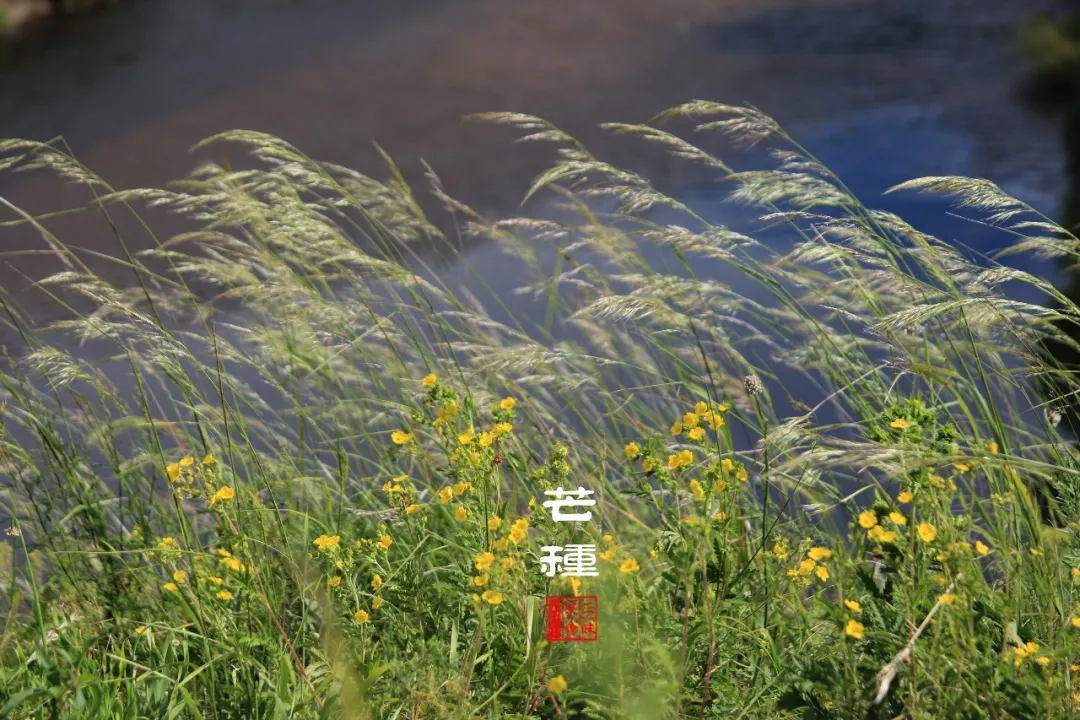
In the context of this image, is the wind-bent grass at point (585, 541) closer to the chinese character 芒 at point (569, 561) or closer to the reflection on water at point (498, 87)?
the chinese character 芒 at point (569, 561)

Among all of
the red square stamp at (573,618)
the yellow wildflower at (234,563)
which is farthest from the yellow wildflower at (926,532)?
the yellow wildflower at (234,563)

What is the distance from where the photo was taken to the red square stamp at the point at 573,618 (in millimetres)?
1503

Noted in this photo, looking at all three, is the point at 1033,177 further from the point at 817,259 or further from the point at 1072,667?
the point at 1072,667

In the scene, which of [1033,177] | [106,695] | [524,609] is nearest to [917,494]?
[524,609]

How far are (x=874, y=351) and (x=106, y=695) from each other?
6.85 feet

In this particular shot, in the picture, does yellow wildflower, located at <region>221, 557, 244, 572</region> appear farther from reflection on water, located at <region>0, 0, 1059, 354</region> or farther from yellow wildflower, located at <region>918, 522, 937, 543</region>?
reflection on water, located at <region>0, 0, 1059, 354</region>

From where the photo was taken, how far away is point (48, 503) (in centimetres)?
206

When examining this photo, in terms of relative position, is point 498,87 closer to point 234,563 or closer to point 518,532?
point 234,563

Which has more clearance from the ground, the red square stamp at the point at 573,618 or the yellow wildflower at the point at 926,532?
the yellow wildflower at the point at 926,532

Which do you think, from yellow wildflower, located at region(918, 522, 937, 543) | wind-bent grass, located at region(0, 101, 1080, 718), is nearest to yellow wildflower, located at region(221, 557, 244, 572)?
wind-bent grass, located at region(0, 101, 1080, 718)

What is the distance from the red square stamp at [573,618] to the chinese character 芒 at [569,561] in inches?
1.7

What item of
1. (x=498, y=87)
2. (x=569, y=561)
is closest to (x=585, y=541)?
(x=569, y=561)

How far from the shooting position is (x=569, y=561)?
5.25 ft

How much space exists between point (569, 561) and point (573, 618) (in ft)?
0.38
